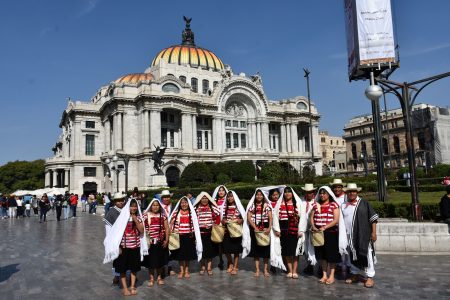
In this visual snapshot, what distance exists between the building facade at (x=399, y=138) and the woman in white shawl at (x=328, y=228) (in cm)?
3999

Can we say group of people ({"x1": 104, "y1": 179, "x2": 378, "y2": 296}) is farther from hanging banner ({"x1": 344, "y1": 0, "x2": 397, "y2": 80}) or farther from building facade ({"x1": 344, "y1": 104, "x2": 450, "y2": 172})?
building facade ({"x1": 344, "y1": 104, "x2": 450, "y2": 172})

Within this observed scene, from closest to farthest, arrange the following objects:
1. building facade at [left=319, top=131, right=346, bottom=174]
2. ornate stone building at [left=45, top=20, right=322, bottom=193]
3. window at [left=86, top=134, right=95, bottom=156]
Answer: ornate stone building at [left=45, top=20, right=322, bottom=193] → window at [left=86, top=134, right=95, bottom=156] → building facade at [left=319, top=131, right=346, bottom=174]

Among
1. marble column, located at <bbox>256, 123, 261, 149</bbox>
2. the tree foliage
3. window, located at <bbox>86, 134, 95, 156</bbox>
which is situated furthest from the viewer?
the tree foliage

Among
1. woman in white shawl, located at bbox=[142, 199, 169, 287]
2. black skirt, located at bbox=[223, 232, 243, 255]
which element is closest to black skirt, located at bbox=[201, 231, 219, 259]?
black skirt, located at bbox=[223, 232, 243, 255]

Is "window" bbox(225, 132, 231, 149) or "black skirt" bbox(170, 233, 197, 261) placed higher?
"window" bbox(225, 132, 231, 149)

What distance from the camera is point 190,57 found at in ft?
210

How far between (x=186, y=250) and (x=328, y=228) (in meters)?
3.10

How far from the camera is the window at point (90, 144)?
184 feet

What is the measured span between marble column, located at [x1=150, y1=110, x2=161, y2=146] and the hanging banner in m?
34.6

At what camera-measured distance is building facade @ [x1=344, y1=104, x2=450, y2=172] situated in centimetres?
4356

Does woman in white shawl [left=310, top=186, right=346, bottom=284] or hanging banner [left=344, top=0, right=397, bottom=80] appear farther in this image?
hanging banner [left=344, top=0, right=397, bottom=80]

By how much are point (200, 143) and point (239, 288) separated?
156 feet

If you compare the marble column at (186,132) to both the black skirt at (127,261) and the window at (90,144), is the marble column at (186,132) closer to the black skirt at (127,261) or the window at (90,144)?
the window at (90,144)

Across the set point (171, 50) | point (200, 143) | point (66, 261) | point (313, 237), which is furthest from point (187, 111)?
point (313, 237)
